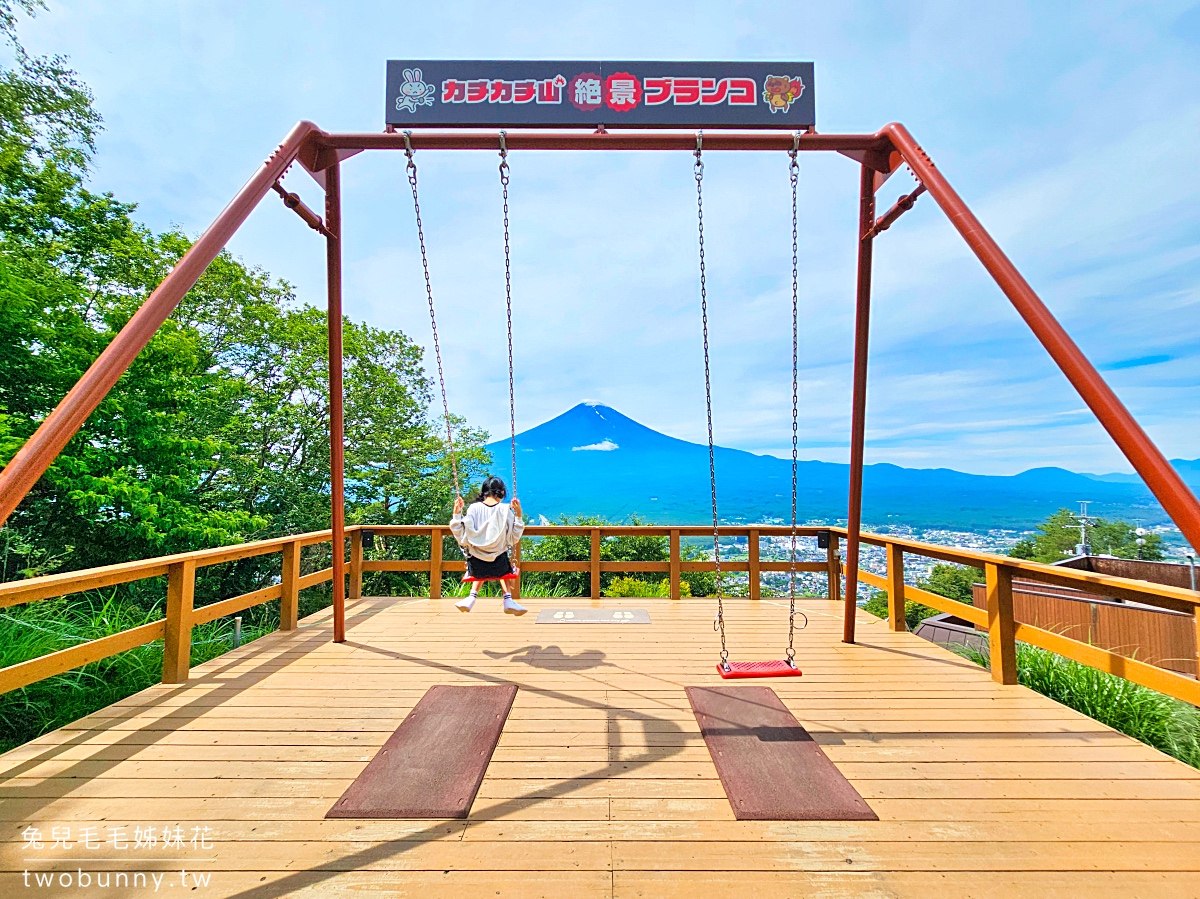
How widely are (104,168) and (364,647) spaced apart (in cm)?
1254

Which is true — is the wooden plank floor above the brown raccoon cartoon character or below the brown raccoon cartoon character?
below

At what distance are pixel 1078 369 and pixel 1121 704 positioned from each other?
8.12ft

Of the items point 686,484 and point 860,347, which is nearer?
point 860,347

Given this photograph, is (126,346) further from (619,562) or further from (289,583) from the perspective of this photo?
(619,562)

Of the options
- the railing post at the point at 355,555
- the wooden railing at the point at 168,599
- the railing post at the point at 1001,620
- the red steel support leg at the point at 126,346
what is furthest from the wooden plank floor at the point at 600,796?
the railing post at the point at 355,555

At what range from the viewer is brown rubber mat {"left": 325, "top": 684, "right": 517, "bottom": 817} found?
2.17 metres

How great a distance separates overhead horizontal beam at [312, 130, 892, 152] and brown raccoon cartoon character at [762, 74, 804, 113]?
21 cm

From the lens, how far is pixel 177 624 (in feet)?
11.6

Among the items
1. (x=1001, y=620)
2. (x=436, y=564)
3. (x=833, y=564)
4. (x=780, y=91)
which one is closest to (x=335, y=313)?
(x=436, y=564)

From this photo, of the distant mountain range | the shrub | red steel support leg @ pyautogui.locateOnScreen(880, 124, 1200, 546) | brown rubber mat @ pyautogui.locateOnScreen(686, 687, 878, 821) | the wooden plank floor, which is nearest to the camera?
the wooden plank floor

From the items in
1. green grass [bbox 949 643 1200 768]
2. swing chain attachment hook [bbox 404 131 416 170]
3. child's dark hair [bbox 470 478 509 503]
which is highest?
swing chain attachment hook [bbox 404 131 416 170]

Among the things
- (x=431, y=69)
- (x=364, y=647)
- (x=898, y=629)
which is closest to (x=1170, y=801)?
(x=898, y=629)

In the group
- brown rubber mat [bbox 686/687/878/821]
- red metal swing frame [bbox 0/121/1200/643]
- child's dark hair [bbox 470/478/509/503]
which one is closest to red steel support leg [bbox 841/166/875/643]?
red metal swing frame [bbox 0/121/1200/643]

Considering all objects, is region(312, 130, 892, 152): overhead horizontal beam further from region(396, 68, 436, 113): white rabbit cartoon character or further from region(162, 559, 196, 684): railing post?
region(162, 559, 196, 684): railing post
